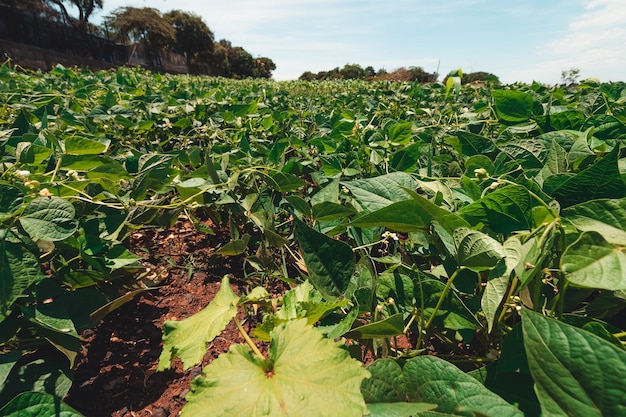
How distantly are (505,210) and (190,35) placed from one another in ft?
160

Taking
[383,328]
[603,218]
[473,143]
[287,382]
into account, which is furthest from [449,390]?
[473,143]

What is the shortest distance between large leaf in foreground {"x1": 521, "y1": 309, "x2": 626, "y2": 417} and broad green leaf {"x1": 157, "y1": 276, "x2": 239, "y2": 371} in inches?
19.6

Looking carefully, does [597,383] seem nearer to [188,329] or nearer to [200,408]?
[200,408]

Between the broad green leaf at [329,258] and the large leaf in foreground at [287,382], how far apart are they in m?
0.23

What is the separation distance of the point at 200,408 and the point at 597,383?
1.72ft

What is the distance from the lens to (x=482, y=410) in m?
0.53

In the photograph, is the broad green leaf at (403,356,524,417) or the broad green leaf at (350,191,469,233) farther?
the broad green leaf at (350,191,469,233)

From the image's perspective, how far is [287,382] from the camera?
540 mm

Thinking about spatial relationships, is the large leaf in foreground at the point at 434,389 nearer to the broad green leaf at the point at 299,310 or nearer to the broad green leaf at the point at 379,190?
the broad green leaf at the point at 299,310

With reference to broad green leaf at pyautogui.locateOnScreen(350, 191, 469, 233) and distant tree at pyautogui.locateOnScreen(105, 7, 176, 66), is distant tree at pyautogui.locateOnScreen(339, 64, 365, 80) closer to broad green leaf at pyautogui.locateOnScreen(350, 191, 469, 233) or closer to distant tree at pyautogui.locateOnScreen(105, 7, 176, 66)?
distant tree at pyautogui.locateOnScreen(105, 7, 176, 66)

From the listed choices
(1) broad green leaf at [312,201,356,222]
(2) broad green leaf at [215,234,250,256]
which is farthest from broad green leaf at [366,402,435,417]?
(2) broad green leaf at [215,234,250,256]

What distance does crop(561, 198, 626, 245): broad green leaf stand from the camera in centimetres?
55

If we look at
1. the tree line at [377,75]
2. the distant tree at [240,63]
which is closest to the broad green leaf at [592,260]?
the tree line at [377,75]

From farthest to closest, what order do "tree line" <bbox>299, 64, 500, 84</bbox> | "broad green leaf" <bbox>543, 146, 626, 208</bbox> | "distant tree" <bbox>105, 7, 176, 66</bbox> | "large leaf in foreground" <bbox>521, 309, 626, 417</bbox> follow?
1. "distant tree" <bbox>105, 7, 176, 66</bbox>
2. "tree line" <bbox>299, 64, 500, 84</bbox>
3. "broad green leaf" <bbox>543, 146, 626, 208</bbox>
4. "large leaf in foreground" <bbox>521, 309, 626, 417</bbox>
